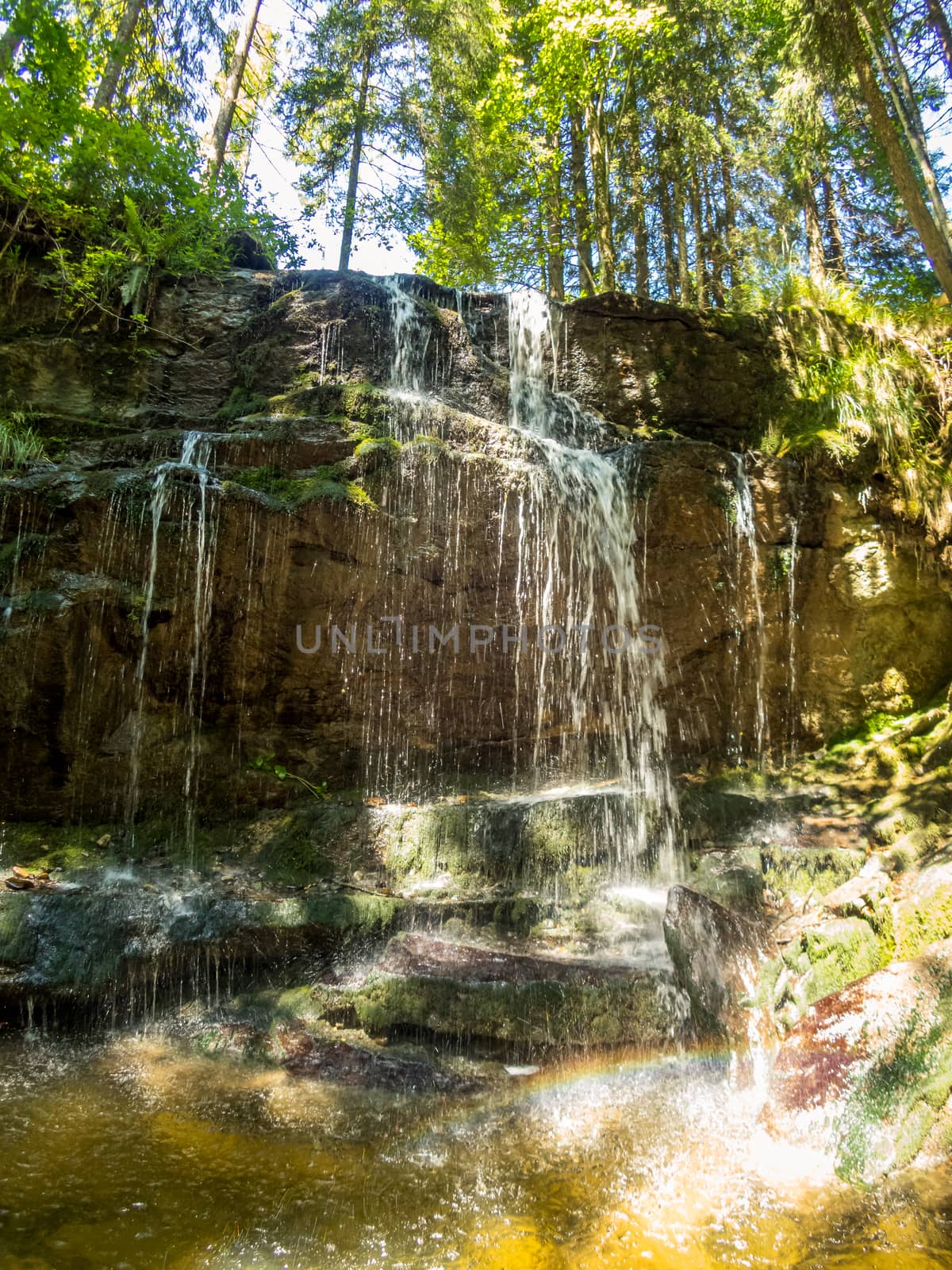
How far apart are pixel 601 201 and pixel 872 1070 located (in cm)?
1289

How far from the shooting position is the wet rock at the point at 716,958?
3.93 m

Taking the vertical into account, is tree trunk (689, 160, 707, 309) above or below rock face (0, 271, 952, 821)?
above

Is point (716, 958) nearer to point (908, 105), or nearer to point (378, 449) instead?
point (378, 449)

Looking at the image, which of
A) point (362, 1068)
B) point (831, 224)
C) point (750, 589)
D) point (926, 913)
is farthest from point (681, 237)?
point (362, 1068)

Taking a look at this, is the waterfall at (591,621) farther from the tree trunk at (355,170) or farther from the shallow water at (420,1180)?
the tree trunk at (355,170)

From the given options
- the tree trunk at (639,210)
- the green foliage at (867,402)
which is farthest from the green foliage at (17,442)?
the tree trunk at (639,210)

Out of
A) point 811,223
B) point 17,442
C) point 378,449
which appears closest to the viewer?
point 378,449

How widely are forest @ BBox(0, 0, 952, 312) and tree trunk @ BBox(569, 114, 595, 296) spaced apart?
0.06 metres

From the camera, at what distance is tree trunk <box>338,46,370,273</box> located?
14281 mm

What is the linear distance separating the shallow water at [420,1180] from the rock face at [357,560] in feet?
9.59

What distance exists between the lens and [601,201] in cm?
1233

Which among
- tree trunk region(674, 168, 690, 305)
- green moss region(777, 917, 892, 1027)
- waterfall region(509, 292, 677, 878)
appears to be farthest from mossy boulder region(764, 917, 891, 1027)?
tree trunk region(674, 168, 690, 305)

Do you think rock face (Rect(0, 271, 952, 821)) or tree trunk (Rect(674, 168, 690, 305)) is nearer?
rock face (Rect(0, 271, 952, 821))

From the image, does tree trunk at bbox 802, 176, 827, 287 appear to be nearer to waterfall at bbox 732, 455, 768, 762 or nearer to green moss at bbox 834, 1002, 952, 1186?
waterfall at bbox 732, 455, 768, 762
